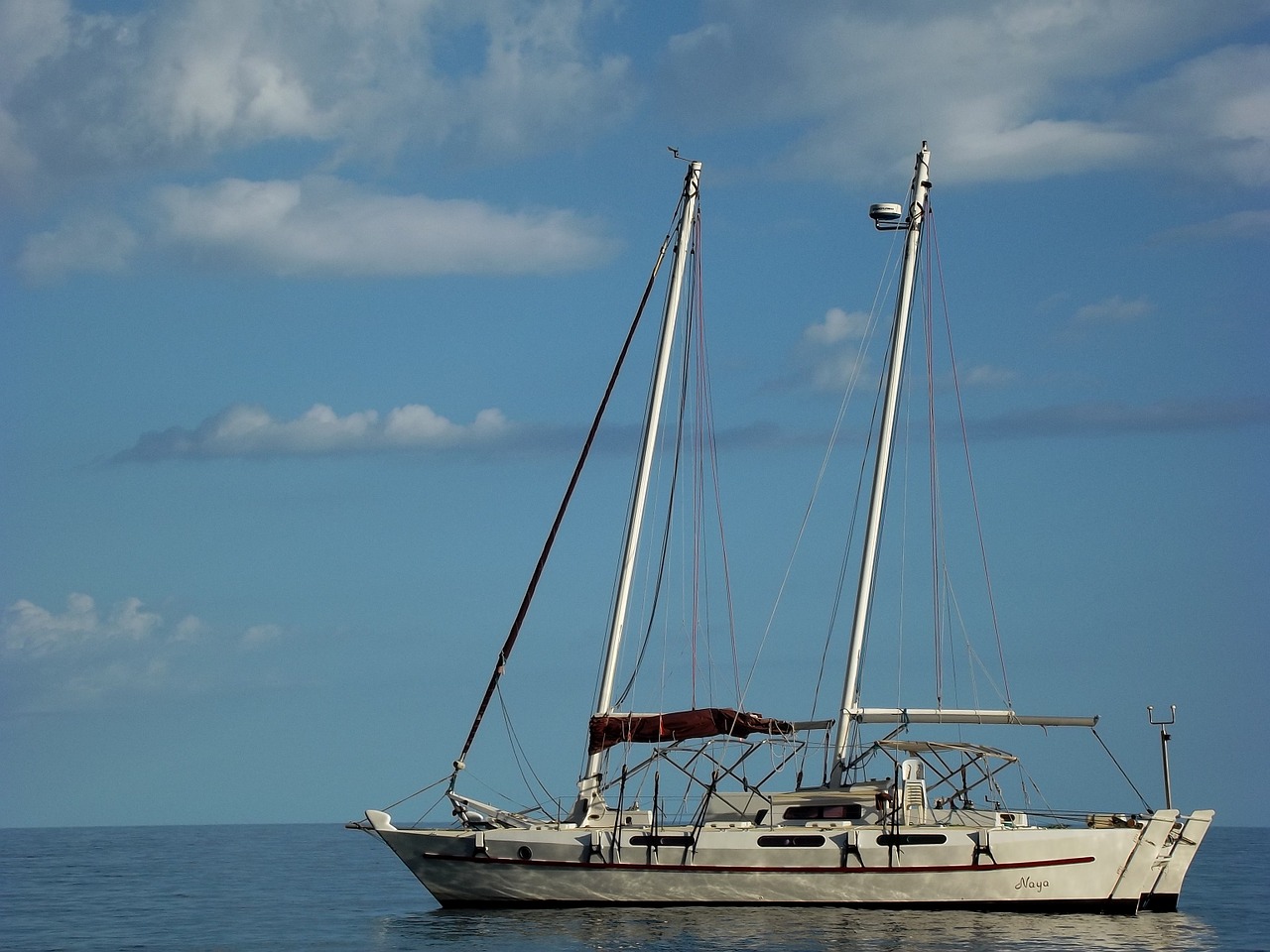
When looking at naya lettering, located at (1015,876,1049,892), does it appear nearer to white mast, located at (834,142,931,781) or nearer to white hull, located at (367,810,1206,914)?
white hull, located at (367,810,1206,914)

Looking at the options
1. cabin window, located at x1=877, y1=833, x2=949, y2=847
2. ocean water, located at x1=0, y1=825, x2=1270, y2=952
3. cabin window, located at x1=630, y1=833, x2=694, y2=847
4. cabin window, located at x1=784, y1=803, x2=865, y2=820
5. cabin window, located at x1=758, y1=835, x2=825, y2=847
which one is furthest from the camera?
cabin window, located at x1=784, y1=803, x2=865, y2=820

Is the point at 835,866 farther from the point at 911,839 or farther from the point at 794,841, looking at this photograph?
the point at 911,839

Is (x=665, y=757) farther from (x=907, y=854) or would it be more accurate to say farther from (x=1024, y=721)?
(x=1024, y=721)

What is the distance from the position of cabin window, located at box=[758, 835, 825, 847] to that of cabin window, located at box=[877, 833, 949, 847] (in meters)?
1.81

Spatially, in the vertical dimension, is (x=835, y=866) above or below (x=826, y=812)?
below

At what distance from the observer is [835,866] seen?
2045 inches

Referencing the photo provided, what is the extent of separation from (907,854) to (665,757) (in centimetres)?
796

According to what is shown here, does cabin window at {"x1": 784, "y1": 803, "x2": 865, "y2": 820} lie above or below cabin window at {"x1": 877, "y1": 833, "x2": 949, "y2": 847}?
above

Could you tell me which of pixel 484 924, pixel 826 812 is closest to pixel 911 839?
pixel 826 812

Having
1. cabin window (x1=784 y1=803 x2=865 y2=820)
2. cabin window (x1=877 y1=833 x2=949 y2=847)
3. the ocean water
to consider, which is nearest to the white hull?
cabin window (x1=877 y1=833 x2=949 y2=847)

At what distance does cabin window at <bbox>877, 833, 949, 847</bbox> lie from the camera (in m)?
52.0

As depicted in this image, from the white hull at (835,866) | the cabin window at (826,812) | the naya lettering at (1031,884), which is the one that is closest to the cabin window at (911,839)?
the white hull at (835,866)

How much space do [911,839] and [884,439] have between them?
14.3 m

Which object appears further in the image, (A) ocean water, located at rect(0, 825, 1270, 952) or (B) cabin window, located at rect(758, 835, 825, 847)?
(B) cabin window, located at rect(758, 835, 825, 847)
